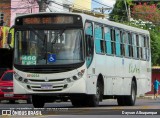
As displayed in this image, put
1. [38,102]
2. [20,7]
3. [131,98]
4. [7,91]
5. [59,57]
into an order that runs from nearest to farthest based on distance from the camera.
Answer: [59,57], [38,102], [131,98], [7,91], [20,7]

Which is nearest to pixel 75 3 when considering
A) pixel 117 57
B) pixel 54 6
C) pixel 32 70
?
pixel 54 6

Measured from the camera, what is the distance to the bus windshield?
23.1 m

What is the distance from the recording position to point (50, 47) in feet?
76.3

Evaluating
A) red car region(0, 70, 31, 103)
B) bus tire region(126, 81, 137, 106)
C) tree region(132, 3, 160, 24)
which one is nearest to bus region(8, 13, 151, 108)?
bus tire region(126, 81, 137, 106)

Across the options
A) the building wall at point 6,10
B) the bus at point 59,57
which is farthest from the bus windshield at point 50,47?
the building wall at point 6,10

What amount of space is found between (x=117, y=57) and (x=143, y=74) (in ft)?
14.3

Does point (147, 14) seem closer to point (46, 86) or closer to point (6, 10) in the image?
point (6, 10)

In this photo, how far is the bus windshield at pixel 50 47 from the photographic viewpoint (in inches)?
910

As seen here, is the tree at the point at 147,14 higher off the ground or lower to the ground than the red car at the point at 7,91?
higher

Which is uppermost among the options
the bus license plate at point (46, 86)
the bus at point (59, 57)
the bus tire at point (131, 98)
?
the bus at point (59, 57)

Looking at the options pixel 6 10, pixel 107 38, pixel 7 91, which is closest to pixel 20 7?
pixel 6 10

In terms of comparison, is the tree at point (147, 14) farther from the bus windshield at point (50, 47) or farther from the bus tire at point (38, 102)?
the bus windshield at point (50, 47)

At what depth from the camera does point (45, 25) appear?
2358cm

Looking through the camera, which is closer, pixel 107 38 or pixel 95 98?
pixel 95 98
